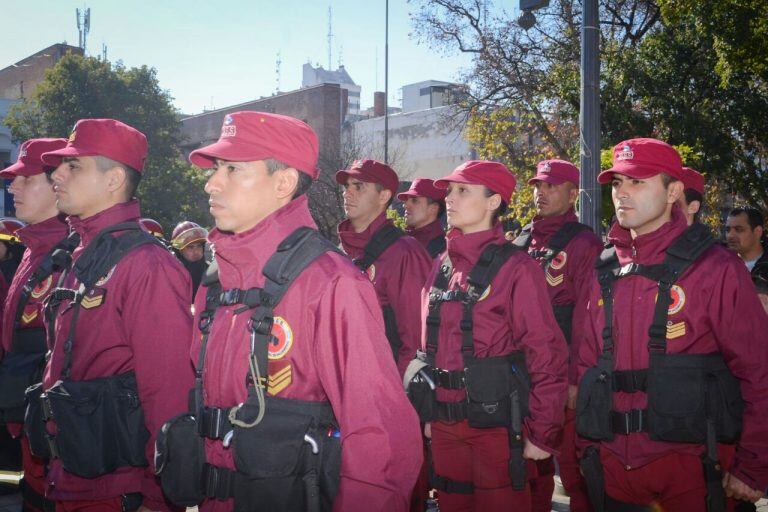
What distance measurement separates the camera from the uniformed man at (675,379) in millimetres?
3580

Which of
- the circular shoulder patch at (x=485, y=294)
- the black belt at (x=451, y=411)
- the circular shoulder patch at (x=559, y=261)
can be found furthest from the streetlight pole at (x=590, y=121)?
the black belt at (x=451, y=411)

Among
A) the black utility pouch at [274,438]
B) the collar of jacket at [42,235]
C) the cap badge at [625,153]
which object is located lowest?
the black utility pouch at [274,438]

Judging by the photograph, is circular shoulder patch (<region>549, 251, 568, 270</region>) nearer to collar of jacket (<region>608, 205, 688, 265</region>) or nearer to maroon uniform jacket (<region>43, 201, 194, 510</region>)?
collar of jacket (<region>608, 205, 688, 265</region>)

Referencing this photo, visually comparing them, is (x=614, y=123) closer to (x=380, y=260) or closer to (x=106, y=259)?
(x=380, y=260)

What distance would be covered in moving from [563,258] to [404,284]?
1.37 meters

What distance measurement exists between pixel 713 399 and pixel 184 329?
8.33 ft

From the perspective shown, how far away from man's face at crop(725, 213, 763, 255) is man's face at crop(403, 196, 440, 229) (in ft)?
9.57

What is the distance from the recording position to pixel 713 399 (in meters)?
3.63

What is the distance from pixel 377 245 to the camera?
5973mm

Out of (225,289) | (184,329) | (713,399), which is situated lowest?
(713,399)

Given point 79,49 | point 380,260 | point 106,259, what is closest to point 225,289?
point 106,259

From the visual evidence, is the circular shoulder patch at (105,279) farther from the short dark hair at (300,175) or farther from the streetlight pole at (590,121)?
the streetlight pole at (590,121)

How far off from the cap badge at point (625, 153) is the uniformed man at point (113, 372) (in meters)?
2.39

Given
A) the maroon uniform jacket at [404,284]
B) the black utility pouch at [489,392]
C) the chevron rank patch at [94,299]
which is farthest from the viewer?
the maroon uniform jacket at [404,284]
